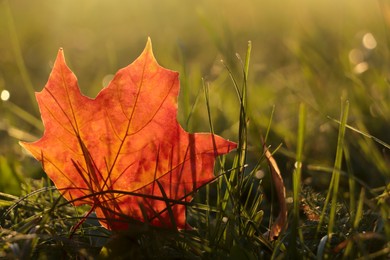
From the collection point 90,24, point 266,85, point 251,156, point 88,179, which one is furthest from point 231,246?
point 90,24

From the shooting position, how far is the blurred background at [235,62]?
1648mm

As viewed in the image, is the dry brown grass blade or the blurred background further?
the blurred background

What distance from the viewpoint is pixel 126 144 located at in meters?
0.97

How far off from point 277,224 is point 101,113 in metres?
0.32

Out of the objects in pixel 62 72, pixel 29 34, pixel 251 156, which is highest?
pixel 29 34

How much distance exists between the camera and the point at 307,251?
89 cm

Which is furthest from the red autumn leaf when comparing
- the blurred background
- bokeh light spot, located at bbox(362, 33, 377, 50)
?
bokeh light spot, located at bbox(362, 33, 377, 50)

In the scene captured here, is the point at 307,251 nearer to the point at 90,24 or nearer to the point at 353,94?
the point at 353,94

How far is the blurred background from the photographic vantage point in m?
1.65

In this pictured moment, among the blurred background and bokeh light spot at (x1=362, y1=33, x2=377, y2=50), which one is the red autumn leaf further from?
bokeh light spot at (x1=362, y1=33, x2=377, y2=50)

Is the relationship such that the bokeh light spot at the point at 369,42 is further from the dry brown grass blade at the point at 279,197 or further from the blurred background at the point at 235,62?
the dry brown grass blade at the point at 279,197

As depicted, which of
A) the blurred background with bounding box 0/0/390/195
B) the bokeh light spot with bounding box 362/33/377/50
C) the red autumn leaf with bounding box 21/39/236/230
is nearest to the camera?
the red autumn leaf with bounding box 21/39/236/230

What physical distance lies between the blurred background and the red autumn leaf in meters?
0.10

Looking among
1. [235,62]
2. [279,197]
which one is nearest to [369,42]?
[235,62]
